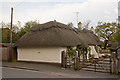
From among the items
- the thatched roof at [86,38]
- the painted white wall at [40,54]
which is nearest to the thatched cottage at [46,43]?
the painted white wall at [40,54]

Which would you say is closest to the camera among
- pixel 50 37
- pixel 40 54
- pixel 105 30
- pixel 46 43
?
pixel 46 43

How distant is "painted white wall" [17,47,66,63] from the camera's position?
14914 mm

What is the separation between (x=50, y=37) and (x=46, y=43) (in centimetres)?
99

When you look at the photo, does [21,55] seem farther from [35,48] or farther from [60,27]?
[60,27]

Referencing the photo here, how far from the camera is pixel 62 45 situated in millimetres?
14312

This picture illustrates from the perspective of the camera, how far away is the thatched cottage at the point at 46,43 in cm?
1490

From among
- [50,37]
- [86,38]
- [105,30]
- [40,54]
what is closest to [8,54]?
[40,54]

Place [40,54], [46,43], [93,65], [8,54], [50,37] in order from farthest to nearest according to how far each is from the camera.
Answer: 1. [8,54]
2. [40,54]
3. [50,37]
4. [46,43]
5. [93,65]

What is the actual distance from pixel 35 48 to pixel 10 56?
470 cm

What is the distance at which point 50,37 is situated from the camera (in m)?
15.7

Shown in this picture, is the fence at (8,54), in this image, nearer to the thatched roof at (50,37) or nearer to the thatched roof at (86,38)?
the thatched roof at (50,37)

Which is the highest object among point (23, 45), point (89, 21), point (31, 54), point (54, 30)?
point (89, 21)

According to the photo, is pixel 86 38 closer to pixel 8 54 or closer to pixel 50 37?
pixel 50 37

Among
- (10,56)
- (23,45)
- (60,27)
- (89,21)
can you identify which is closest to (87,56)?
(60,27)
